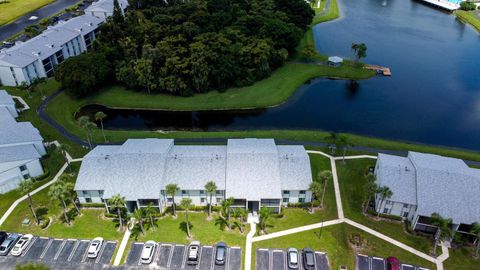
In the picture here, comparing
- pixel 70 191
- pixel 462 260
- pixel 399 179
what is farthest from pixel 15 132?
pixel 462 260

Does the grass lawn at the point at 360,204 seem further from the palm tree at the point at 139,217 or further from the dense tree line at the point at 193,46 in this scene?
the dense tree line at the point at 193,46

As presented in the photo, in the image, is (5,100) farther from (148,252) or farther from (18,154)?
(148,252)

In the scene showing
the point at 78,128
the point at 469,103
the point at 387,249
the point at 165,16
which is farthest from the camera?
the point at 165,16

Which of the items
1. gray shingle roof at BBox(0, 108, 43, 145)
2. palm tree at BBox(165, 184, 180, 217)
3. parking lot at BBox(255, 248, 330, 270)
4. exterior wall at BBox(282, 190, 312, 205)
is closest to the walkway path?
parking lot at BBox(255, 248, 330, 270)

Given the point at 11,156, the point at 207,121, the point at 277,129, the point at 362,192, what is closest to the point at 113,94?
the point at 207,121

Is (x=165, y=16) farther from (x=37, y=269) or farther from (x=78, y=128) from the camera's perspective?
(x=37, y=269)

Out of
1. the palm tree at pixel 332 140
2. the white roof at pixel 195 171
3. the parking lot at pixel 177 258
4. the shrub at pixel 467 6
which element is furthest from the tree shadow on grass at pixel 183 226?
the shrub at pixel 467 6
